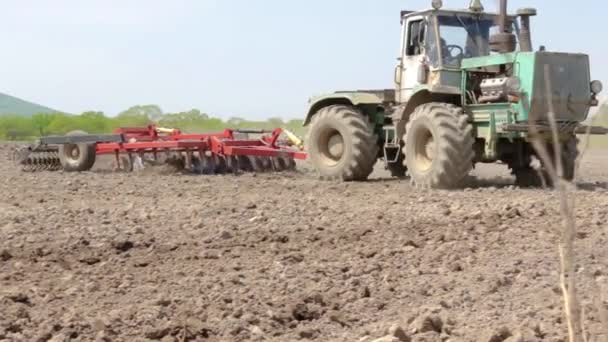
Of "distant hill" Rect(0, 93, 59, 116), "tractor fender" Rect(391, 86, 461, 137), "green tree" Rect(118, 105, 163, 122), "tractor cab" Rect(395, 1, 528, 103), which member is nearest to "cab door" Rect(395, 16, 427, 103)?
"tractor cab" Rect(395, 1, 528, 103)

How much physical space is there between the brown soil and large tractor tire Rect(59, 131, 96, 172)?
4.58 meters

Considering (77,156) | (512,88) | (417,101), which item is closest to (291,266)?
(512,88)

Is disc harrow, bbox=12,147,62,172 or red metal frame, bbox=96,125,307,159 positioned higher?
red metal frame, bbox=96,125,307,159

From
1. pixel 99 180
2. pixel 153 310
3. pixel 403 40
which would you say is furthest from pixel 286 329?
pixel 99 180

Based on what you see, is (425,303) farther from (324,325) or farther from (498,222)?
(498,222)

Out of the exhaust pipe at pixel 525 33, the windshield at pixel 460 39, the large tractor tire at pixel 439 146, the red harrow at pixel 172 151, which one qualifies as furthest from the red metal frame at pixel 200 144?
the exhaust pipe at pixel 525 33

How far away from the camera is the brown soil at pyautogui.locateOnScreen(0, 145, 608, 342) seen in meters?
4.30

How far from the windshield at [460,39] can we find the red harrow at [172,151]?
2.86 meters

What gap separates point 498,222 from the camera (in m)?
7.18

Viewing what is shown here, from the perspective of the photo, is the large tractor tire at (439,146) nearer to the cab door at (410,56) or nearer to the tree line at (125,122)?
the cab door at (410,56)

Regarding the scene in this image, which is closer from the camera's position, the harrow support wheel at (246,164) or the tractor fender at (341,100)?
the tractor fender at (341,100)

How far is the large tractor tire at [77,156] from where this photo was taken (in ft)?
46.4

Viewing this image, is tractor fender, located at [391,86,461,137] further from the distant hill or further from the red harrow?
the distant hill

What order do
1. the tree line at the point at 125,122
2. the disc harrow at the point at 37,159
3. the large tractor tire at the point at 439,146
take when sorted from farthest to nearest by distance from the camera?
1. the tree line at the point at 125,122
2. the disc harrow at the point at 37,159
3. the large tractor tire at the point at 439,146
